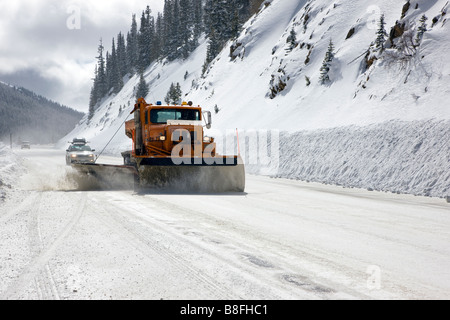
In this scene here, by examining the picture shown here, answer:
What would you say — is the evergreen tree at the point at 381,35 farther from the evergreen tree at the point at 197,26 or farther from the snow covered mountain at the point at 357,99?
the evergreen tree at the point at 197,26

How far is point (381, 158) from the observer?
11.1 meters

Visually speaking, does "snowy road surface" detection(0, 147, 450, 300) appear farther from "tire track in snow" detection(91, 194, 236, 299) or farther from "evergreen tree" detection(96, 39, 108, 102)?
"evergreen tree" detection(96, 39, 108, 102)

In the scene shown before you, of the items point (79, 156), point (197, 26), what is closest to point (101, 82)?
point (197, 26)

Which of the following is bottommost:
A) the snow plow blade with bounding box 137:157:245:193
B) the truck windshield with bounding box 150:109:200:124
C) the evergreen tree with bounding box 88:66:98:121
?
the snow plow blade with bounding box 137:157:245:193

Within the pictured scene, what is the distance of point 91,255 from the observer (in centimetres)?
394

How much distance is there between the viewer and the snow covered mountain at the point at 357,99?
10.6m

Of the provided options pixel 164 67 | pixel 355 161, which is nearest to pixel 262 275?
pixel 355 161

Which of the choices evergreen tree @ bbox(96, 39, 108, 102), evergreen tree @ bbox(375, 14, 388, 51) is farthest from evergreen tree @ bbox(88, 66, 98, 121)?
evergreen tree @ bbox(375, 14, 388, 51)

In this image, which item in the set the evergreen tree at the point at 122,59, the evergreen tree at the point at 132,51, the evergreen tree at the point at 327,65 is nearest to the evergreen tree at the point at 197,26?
the evergreen tree at the point at 132,51

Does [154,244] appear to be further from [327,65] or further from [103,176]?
[327,65]

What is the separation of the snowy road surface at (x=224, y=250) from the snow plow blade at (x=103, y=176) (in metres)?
2.84

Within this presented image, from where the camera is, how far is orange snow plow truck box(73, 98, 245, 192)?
955cm

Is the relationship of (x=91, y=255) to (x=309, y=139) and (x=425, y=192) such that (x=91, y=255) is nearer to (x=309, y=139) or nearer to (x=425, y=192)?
(x=425, y=192)

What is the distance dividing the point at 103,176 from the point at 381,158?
321 inches
